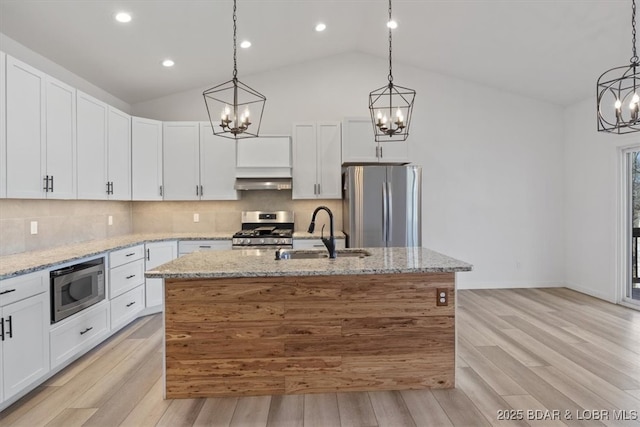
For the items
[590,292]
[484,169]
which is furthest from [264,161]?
[590,292]

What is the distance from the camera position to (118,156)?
14.1ft

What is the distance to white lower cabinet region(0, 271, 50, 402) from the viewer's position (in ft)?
7.45

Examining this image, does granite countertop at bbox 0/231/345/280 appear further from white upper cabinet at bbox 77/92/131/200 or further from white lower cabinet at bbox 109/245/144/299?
white upper cabinet at bbox 77/92/131/200

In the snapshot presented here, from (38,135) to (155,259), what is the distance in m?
1.84

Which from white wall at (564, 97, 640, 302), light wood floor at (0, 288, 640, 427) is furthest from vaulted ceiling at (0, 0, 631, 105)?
light wood floor at (0, 288, 640, 427)

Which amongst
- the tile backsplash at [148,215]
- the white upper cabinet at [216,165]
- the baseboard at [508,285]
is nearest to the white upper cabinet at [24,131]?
the tile backsplash at [148,215]

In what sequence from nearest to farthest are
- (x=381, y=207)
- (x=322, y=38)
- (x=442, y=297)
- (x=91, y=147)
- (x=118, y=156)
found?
(x=442, y=297) → (x=91, y=147) → (x=118, y=156) → (x=381, y=207) → (x=322, y=38)

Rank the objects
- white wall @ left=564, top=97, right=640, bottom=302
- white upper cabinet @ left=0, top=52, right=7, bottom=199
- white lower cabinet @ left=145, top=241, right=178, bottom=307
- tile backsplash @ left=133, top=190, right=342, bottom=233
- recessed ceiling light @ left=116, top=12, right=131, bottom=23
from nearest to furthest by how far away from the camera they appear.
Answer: white upper cabinet @ left=0, top=52, right=7, bottom=199
recessed ceiling light @ left=116, top=12, right=131, bottom=23
white lower cabinet @ left=145, top=241, right=178, bottom=307
white wall @ left=564, top=97, right=640, bottom=302
tile backsplash @ left=133, top=190, right=342, bottom=233

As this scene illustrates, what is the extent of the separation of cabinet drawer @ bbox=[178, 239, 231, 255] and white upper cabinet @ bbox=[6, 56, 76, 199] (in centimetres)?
142

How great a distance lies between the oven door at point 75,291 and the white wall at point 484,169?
4064mm

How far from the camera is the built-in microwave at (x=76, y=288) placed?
275cm

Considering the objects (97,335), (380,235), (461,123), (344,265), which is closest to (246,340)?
(344,265)

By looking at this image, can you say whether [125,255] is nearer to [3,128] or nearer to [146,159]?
[146,159]

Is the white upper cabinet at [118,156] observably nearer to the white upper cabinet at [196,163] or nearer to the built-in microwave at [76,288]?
the white upper cabinet at [196,163]
